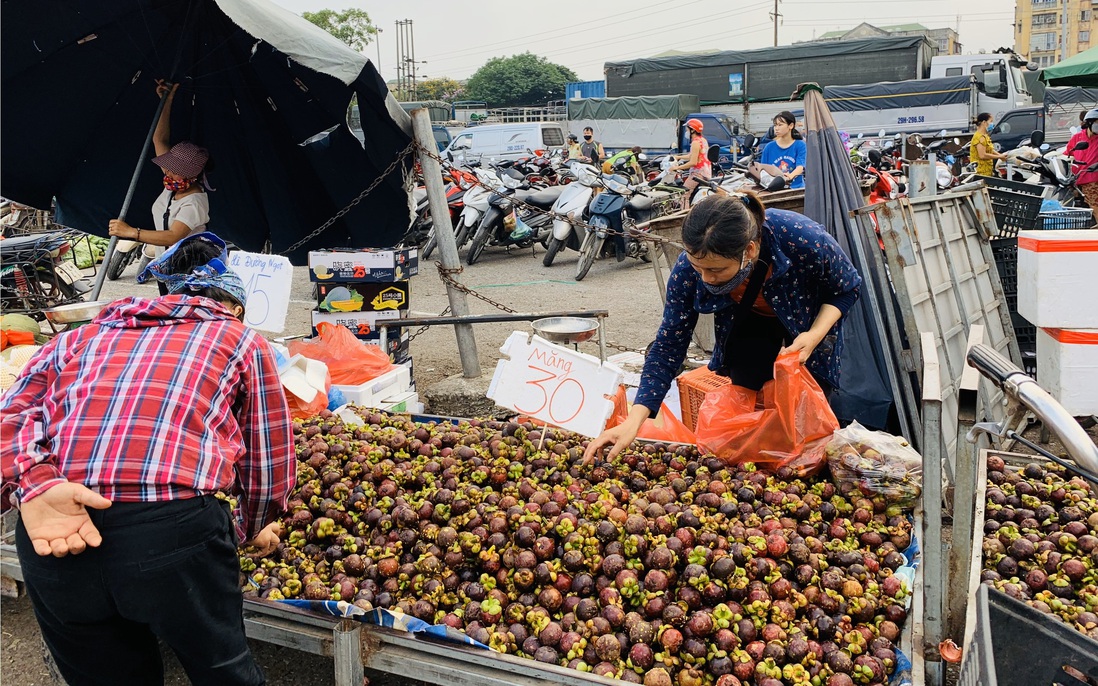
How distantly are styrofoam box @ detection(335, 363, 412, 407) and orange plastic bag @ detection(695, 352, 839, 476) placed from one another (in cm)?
210

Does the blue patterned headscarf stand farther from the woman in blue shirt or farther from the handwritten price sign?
the woman in blue shirt

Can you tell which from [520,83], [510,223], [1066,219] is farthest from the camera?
[520,83]

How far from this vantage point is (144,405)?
1.99 meters

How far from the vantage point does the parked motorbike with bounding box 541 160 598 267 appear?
10766 millimetres

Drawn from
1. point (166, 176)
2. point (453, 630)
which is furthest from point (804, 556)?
point (166, 176)

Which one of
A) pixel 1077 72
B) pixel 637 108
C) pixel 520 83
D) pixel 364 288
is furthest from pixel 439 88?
pixel 364 288

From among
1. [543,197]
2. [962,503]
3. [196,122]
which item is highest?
[196,122]

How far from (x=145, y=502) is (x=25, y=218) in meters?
15.7

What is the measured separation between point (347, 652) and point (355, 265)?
11.1 ft

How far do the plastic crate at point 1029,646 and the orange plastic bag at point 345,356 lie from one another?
3.78 meters

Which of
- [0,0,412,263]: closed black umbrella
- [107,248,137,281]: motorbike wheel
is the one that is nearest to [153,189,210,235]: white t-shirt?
[0,0,412,263]: closed black umbrella

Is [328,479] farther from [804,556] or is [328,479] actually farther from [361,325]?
[361,325]

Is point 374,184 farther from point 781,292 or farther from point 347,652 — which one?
point 347,652

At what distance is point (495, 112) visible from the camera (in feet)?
182
